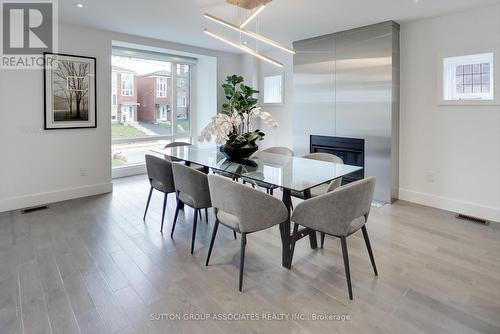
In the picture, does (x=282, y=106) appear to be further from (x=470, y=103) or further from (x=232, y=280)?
(x=232, y=280)

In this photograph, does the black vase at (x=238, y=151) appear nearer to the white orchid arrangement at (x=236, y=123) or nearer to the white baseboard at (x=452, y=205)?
the white orchid arrangement at (x=236, y=123)

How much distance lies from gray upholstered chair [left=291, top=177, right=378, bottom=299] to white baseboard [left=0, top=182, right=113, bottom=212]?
3.63 metres

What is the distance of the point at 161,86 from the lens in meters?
6.34

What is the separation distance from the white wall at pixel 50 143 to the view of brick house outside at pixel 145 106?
1134 mm

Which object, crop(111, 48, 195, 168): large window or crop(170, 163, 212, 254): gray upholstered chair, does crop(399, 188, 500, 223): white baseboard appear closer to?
crop(170, 163, 212, 254): gray upholstered chair

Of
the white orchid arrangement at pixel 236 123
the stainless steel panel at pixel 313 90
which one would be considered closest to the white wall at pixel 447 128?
the stainless steel panel at pixel 313 90

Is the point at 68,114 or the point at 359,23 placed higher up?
the point at 359,23

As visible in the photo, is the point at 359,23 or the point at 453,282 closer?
the point at 453,282

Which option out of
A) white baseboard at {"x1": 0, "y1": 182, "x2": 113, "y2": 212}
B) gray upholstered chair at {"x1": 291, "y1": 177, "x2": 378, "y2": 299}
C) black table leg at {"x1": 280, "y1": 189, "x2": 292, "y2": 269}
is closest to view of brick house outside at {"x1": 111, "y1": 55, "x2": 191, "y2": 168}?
white baseboard at {"x1": 0, "y1": 182, "x2": 113, "y2": 212}

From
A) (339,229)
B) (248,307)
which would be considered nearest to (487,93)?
(339,229)

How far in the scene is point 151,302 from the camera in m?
2.06

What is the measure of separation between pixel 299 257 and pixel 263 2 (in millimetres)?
2471

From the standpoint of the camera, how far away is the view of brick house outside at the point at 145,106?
232 inches

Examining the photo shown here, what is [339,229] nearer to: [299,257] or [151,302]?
[299,257]
